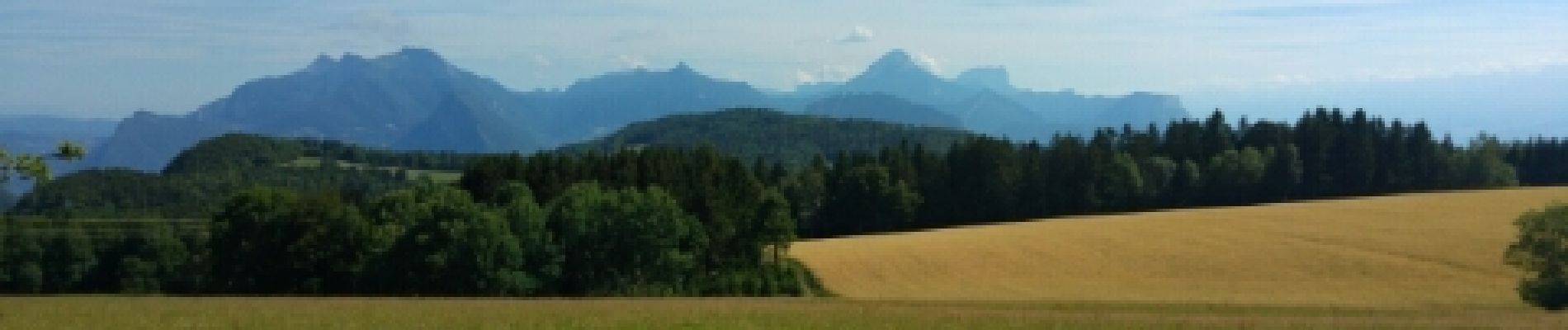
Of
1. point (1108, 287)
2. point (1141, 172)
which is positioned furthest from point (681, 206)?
point (1141, 172)

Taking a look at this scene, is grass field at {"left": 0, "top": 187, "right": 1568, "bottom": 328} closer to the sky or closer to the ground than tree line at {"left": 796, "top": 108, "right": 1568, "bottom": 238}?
closer to the ground

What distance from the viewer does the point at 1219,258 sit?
6956 cm

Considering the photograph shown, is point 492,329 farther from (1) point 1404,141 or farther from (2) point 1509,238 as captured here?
(1) point 1404,141

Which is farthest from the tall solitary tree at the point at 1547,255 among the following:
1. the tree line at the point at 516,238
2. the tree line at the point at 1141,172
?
the tree line at the point at 1141,172

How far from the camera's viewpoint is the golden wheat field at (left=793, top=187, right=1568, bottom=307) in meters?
57.2

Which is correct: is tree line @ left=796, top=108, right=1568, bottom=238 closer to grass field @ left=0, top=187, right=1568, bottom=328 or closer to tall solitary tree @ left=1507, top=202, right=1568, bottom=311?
grass field @ left=0, top=187, right=1568, bottom=328

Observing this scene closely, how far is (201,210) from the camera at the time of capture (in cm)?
13888

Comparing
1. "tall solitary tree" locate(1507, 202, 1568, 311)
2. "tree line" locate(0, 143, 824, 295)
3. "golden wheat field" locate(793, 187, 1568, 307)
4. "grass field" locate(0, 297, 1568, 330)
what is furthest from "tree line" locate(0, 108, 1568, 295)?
"tall solitary tree" locate(1507, 202, 1568, 311)

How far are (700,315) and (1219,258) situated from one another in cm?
4663

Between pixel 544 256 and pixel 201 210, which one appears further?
pixel 201 210

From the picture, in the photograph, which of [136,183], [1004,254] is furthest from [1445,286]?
[136,183]

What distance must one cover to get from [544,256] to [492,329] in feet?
114

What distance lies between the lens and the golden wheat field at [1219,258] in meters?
57.2

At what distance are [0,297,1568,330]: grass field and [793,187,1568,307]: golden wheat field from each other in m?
10.9
